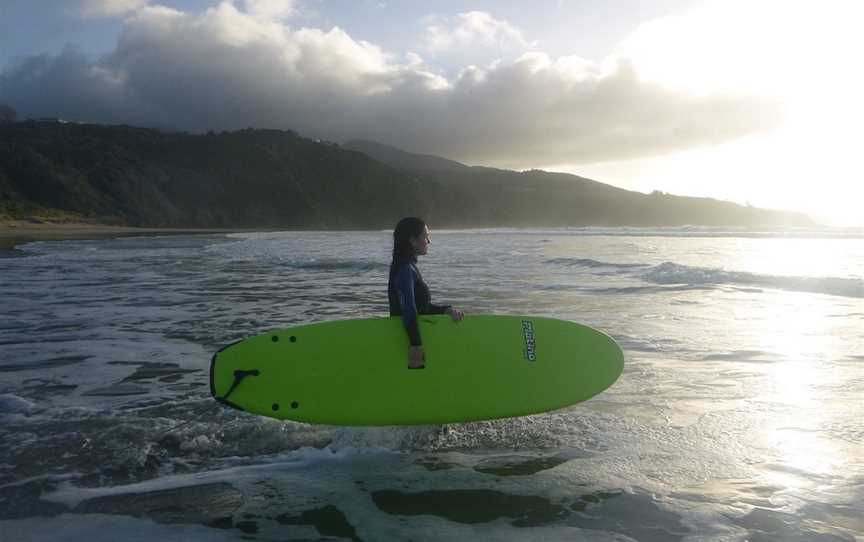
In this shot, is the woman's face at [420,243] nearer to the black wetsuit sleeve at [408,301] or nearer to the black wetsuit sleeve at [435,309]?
the black wetsuit sleeve at [408,301]

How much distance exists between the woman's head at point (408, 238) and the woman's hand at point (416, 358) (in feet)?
2.12

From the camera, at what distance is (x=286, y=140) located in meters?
122

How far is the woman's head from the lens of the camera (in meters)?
4.46

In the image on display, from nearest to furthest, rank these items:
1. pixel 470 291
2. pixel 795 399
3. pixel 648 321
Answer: pixel 795 399 → pixel 648 321 → pixel 470 291

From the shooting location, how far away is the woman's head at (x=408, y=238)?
4.46 m

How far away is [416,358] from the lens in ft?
14.8

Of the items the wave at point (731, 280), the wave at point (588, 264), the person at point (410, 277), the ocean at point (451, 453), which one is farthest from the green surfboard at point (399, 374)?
the wave at point (588, 264)

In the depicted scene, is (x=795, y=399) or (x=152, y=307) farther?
(x=152, y=307)

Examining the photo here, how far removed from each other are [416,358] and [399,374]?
17cm

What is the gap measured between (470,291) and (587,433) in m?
7.89

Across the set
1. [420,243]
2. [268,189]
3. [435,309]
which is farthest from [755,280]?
[268,189]

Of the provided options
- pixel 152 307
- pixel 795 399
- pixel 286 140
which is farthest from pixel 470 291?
pixel 286 140

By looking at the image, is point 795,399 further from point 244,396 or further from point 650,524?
point 244,396

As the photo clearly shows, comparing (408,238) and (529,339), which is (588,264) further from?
(408,238)
